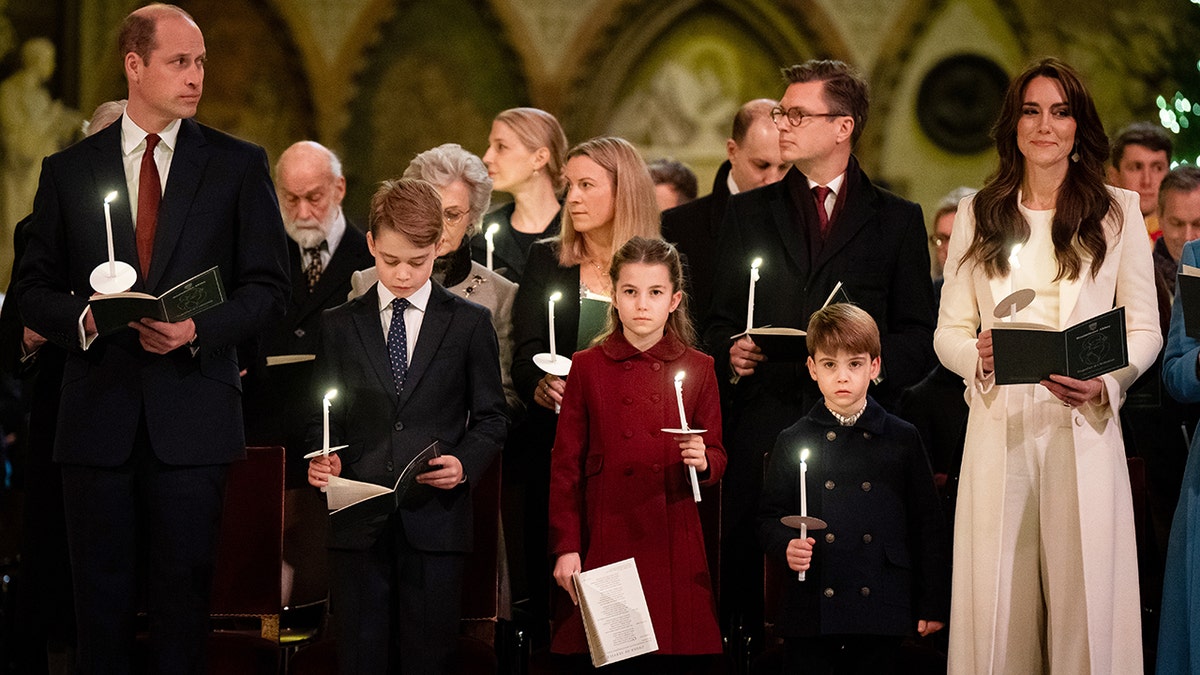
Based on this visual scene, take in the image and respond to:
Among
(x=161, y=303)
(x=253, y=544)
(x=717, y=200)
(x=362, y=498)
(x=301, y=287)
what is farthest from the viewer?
(x=717, y=200)

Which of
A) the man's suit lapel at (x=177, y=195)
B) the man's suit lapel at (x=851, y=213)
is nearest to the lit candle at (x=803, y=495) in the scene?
the man's suit lapel at (x=851, y=213)

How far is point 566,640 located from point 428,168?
1.80 metres

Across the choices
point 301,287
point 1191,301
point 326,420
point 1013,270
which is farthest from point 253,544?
point 1191,301

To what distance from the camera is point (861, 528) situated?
366cm

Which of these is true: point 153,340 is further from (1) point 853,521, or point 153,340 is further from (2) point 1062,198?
(2) point 1062,198

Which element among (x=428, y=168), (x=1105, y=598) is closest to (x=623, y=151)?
(x=428, y=168)

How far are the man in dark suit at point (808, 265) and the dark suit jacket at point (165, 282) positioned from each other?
4.64ft

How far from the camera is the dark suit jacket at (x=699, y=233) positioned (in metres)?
5.03

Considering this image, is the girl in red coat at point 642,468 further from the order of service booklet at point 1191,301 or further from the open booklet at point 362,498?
the order of service booklet at point 1191,301

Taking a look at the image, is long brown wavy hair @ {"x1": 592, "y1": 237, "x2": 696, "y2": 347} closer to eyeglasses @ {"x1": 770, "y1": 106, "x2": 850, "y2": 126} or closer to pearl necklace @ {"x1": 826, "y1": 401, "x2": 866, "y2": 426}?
pearl necklace @ {"x1": 826, "y1": 401, "x2": 866, "y2": 426}

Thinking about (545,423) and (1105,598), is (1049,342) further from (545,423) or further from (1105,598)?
(545,423)

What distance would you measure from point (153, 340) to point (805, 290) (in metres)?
1.87

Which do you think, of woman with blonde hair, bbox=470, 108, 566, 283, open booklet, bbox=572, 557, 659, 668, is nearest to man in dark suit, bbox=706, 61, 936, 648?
open booklet, bbox=572, 557, 659, 668

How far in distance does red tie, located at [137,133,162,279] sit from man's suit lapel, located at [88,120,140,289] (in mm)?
24
